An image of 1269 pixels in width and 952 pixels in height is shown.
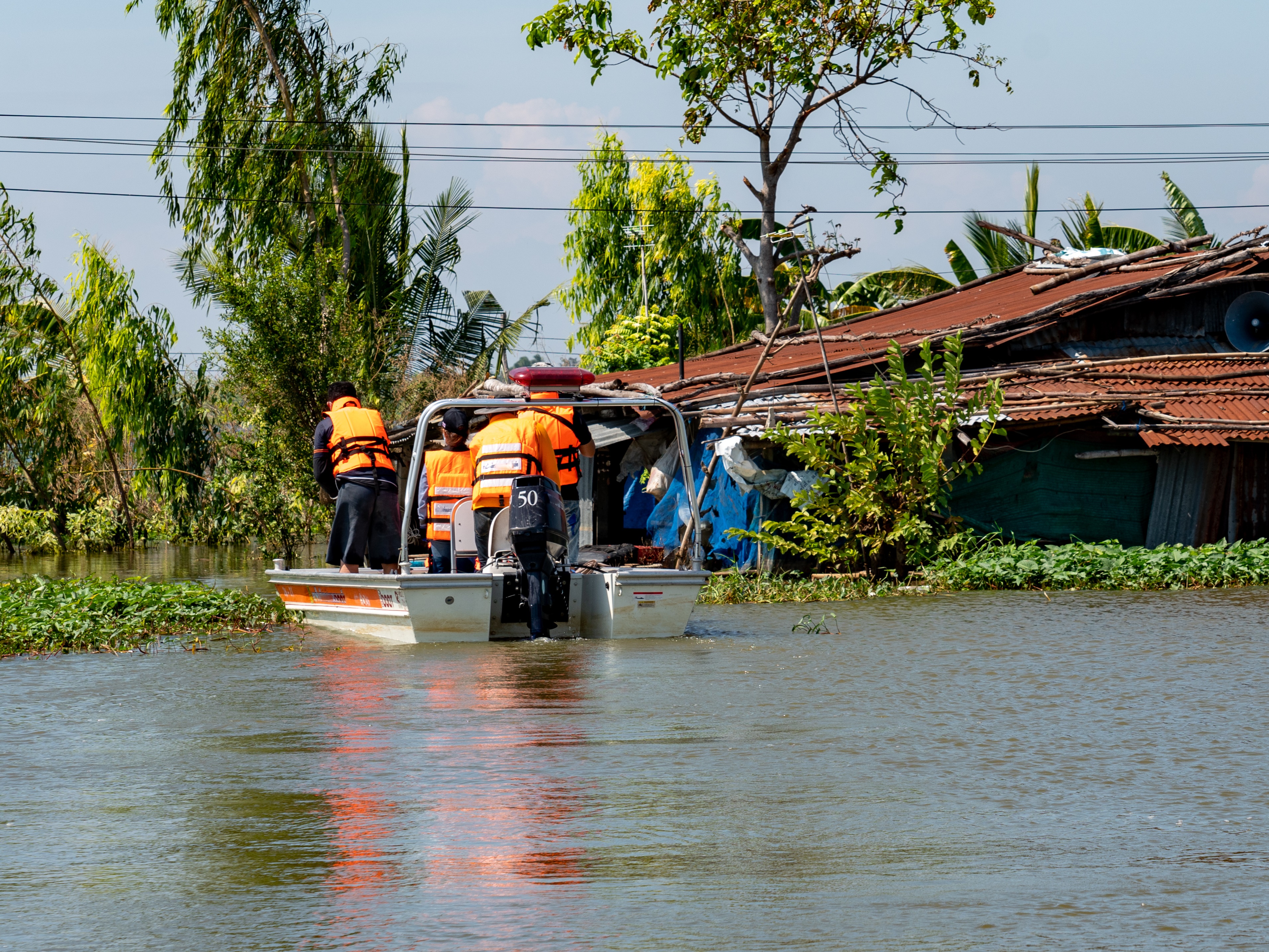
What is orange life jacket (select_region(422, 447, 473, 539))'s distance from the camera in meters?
12.4

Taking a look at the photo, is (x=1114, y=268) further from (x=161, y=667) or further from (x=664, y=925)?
(x=664, y=925)

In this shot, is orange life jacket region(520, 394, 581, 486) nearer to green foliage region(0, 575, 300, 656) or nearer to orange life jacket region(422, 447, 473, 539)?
orange life jacket region(422, 447, 473, 539)

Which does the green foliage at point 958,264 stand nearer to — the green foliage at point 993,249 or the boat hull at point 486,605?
the green foliage at point 993,249

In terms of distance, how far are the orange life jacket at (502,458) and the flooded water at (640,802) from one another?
53.7 inches

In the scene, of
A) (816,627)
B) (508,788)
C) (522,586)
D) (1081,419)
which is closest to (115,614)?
(522,586)

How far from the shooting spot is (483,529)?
12109mm

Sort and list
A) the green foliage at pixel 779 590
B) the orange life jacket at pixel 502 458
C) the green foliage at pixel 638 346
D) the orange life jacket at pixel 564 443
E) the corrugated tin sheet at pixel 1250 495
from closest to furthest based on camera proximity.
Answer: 1. the orange life jacket at pixel 502 458
2. the orange life jacket at pixel 564 443
3. the green foliage at pixel 779 590
4. the corrugated tin sheet at pixel 1250 495
5. the green foliage at pixel 638 346

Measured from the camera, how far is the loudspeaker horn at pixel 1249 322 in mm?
20984

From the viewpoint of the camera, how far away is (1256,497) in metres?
18.6

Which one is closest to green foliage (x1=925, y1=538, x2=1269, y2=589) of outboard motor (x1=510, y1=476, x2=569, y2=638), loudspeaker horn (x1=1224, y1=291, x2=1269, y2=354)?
loudspeaker horn (x1=1224, y1=291, x2=1269, y2=354)

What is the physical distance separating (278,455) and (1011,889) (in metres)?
21.1

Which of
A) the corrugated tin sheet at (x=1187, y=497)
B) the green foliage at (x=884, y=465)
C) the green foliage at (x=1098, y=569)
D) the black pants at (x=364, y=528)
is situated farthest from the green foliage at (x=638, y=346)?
the black pants at (x=364, y=528)

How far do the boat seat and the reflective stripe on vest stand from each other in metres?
0.32

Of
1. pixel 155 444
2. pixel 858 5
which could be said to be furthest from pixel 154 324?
Result: pixel 858 5
